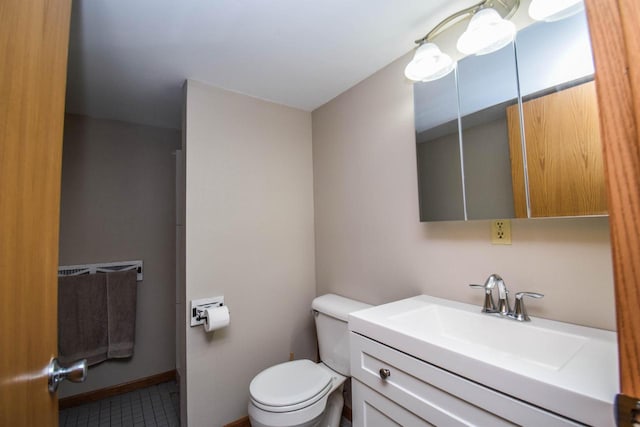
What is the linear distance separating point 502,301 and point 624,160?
0.87 m

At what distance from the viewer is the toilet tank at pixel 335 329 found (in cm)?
158

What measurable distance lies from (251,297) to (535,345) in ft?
4.97

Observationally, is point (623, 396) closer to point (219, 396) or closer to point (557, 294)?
point (557, 294)

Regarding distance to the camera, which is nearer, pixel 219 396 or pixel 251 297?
pixel 219 396

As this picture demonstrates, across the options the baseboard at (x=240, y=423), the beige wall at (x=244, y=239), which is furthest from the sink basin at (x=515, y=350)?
the baseboard at (x=240, y=423)

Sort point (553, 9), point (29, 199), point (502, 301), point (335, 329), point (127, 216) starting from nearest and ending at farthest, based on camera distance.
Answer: point (29, 199) → point (553, 9) → point (502, 301) → point (335, 329) → point (127, 216)

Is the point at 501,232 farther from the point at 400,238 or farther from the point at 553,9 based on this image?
the point at 553,9

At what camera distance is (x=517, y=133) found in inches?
42.0

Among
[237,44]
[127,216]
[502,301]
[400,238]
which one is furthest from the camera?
[127,216]

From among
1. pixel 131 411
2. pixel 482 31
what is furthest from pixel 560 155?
pixel 131 411

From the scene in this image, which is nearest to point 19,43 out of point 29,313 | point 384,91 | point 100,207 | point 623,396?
point 29,313

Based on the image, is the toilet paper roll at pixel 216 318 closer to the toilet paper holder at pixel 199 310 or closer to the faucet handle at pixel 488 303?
the toilet paper holder at pixel 199 310

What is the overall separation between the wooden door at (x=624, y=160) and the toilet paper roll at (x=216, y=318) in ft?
5.27

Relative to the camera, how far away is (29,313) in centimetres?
54
